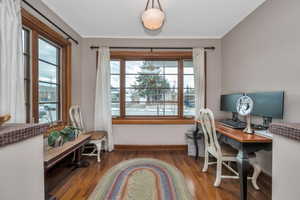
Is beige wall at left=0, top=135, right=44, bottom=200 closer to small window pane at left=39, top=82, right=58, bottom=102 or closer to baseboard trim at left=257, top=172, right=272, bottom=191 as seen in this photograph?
small window pane at left=39, top=82, right=58, bottom=102

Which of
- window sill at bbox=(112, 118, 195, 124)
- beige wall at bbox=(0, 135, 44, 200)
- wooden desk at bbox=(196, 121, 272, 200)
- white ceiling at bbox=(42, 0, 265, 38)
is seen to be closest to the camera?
beige wall at bbox=(0, 135, 44, 200)

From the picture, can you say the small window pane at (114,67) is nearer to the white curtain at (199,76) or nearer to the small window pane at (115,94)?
the small window pane at (115,94)

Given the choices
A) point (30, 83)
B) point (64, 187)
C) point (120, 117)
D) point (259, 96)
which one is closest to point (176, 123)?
point (120, 117)

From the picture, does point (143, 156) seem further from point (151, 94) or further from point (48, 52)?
point (48, 52)

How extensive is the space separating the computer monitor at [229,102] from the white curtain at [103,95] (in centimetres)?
230

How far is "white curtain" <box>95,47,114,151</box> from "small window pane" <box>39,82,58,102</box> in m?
0.74

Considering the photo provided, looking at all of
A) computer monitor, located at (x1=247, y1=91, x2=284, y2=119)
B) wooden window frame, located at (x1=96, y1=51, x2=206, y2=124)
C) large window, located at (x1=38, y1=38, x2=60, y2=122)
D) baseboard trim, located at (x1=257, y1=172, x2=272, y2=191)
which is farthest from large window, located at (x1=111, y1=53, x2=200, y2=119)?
baseboard trim, located at (x1=257, y1=172, x2=272, y2=191)

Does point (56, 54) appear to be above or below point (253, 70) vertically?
above

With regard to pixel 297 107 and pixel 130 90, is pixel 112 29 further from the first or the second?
pixel 297 107

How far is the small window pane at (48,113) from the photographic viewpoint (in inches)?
88.0

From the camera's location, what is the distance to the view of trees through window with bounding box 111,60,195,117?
133 inches

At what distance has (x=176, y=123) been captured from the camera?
324cm

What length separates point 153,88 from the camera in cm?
341

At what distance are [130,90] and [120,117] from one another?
645 mm
